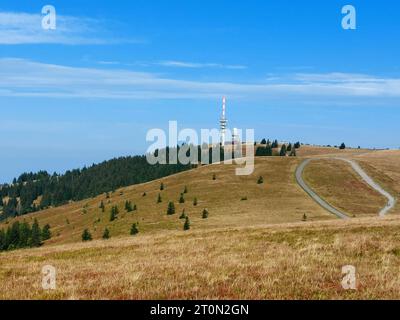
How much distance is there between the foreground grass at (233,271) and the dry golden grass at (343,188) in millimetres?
87879

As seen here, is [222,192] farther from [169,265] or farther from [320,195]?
[169,265]

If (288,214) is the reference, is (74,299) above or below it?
above

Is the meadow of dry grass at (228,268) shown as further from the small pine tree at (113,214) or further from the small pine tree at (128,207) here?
the small pine tree at (128,207)

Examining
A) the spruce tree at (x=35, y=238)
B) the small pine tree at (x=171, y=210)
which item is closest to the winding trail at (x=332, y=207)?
the small pine tree at (x=171, y=210)

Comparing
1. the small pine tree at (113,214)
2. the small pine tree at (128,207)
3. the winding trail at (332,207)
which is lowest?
the small pine tree at (113,214)

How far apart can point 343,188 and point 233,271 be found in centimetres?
12391

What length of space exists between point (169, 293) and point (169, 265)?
5.13 m

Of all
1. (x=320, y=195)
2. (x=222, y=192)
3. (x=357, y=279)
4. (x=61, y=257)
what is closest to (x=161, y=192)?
(x=222, y=192)

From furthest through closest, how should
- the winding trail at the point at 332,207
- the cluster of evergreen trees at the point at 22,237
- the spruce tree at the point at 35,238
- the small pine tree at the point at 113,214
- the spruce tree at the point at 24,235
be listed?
the small pine tree at the point at 113,214 < the spruce tree at the point at 24,235 < the cluster of evergreen trees at the point at 22,237 < the spruce tree at the point at 35,238 < the winding trail at the point at 332,207

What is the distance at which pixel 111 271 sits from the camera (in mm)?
17953

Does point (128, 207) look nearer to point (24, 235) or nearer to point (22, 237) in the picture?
point (24, 235)

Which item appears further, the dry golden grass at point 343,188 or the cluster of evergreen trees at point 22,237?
the cluster of evergreen trees at point 22,237

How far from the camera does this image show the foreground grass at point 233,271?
1355 centimetres

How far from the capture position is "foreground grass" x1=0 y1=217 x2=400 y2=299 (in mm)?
13547
